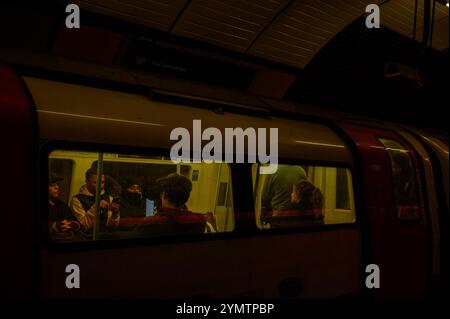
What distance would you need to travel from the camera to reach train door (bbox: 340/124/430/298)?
4465mm

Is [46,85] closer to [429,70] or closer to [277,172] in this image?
[277,172]

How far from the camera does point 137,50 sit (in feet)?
19.0

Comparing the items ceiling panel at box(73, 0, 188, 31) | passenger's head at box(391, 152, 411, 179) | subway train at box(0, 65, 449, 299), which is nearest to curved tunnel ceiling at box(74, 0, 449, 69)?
ceiling panel at box(73, 0, 188, 31)

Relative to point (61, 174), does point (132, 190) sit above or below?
below

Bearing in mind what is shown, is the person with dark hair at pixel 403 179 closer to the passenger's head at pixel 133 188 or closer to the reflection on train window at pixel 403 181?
the reflection on train window at pixel 403 181

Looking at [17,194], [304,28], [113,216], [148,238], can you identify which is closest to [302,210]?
[148,238]

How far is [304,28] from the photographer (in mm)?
5902

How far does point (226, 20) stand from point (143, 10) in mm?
1083

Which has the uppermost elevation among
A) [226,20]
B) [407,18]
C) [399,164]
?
[407,18]

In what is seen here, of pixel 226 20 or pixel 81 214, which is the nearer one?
pixel 81 214

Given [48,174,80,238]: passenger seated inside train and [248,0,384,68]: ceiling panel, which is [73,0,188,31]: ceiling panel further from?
[48,174,80,238]: passenger seated inside train

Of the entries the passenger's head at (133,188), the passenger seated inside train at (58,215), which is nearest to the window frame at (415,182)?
the passenger's head at (133,188)

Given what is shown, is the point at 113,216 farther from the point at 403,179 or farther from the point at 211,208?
the point at 403,179
